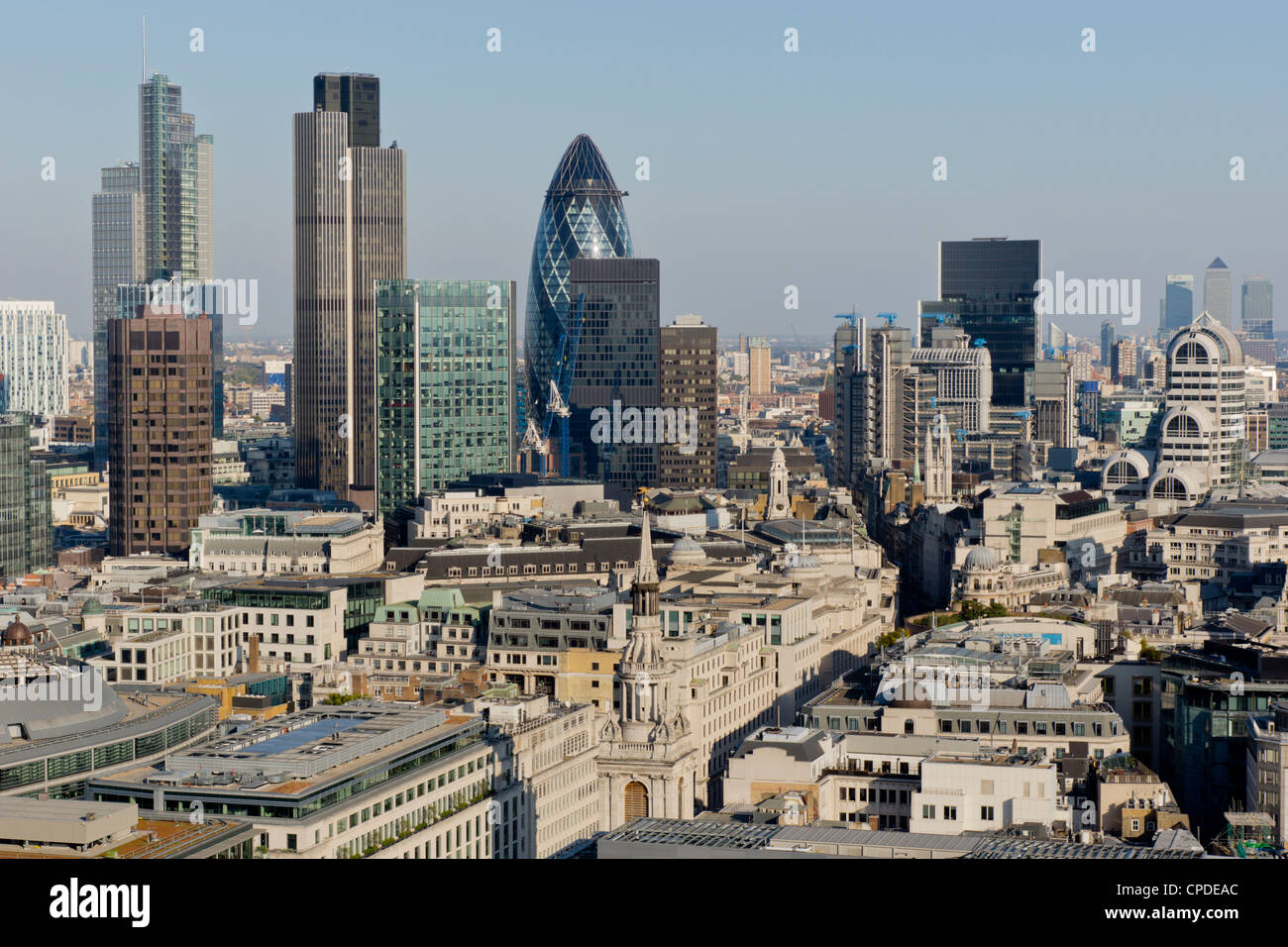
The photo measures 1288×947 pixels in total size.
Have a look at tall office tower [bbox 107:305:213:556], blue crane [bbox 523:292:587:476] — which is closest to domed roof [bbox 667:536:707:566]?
tall office tower [bbox 107:305:213:556]

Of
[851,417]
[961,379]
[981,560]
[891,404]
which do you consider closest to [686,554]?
[981,560]

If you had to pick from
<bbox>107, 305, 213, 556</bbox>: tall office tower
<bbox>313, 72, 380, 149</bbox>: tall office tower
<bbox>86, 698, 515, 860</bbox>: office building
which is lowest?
<bbox>86, 698, 515, 860</bbox>: office building

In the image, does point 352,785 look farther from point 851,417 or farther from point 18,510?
point 851,417

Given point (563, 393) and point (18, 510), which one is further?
point (563, 393)

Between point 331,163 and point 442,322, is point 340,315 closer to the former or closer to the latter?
point 331,163

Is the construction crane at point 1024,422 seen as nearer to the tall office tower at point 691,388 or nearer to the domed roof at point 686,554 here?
the tall office tower at point 691,388

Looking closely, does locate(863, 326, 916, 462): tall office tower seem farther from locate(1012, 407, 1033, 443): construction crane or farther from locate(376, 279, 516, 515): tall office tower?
locate(376, 279, 516, 515): tall office tower

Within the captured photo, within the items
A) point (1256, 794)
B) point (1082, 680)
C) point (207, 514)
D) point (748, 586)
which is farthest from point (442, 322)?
point (1256, 794)
